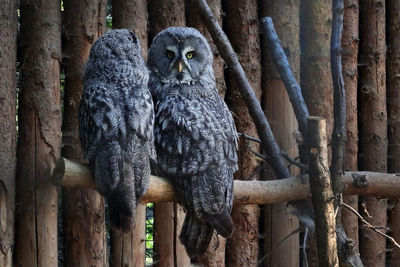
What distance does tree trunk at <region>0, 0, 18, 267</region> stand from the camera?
2.46 meters

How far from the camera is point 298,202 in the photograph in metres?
2.79

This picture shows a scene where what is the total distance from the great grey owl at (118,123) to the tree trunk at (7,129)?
1.06 ft

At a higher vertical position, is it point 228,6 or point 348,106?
point 228,6

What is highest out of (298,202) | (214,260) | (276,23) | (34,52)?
(276,23)

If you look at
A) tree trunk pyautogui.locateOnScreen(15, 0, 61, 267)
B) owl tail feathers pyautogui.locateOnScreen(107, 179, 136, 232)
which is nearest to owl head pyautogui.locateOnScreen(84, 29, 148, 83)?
tree trunk pyautogui.locateOnScreen(15, 0, 61, 267)

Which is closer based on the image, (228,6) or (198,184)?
(198,184)

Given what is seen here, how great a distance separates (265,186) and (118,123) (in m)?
0.71

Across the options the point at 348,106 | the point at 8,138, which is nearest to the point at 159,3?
the point at 8,138

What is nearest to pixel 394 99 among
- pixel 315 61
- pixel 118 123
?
pixel 315 61

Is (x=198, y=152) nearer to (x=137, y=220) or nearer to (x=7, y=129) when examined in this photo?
(x=137, y=220)

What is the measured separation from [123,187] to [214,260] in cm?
113

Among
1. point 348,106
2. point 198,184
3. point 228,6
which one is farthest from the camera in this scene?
point 348,106

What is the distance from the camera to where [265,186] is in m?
2.56

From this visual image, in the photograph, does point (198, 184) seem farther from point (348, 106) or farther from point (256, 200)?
point (348, 106)
